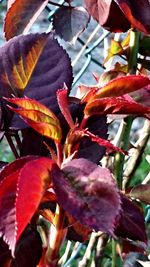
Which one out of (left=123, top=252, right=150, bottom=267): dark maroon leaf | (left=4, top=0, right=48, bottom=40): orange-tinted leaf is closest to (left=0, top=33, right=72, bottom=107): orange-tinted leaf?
(left=4, top=0, right=48, bottom=40): orange-tinted leaf

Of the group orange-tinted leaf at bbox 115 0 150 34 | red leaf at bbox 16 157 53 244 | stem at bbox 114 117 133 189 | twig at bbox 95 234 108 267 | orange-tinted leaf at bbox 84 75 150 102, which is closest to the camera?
A: red leaf at bbox 16 157 53 244

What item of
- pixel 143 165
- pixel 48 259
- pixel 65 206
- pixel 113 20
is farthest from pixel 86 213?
pixel 143 165

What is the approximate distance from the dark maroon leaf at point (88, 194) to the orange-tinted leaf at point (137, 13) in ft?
0.73

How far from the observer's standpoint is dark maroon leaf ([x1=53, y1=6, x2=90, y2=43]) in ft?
2.95

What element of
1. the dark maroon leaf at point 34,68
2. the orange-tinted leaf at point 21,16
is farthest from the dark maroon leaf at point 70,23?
the dark maroon leaf at point 34,68

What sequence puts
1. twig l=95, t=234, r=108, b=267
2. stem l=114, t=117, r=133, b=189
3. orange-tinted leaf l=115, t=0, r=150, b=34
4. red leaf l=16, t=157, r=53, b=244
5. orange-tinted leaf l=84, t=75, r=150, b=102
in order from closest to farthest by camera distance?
red leaf l=16, t=157, r=53, b=244 → orange-tinted leaf l=84, t=75, r=150, b=102 → orange-tinted leaf l=115, t=0, r=150, b=34 → stem l=114, t=117, r=133, b=189 → twig l=95, t=234, r=108, b=267

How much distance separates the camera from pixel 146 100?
65 cm

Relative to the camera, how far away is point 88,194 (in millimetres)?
531

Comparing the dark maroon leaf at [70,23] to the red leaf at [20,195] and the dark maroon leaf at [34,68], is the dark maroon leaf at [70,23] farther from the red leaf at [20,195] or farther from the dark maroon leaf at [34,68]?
the red leaf at [20,195]

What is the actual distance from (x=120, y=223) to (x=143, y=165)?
2.26m

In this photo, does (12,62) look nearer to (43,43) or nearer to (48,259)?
(43,43)

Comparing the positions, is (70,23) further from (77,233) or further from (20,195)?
(20,195)

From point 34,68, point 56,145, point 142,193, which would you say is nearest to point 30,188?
point 56,145

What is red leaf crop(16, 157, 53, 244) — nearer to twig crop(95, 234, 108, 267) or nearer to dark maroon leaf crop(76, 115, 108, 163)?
dark maroon leaf crop(76, 115, 108, 163)
